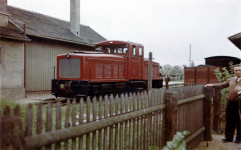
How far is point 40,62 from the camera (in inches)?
599

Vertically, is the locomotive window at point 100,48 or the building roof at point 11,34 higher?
the building roof at point 11,34

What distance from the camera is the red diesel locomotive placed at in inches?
436

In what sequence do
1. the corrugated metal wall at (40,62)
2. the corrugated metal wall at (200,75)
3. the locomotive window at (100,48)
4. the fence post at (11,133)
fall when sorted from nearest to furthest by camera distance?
the fence post at (11,133) → the locomotive window at (100,48) → the corrugated metal wall at (40,62) → the corrugated metal wall at (200,75)

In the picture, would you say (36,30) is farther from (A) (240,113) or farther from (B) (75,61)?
(A) (240,113)

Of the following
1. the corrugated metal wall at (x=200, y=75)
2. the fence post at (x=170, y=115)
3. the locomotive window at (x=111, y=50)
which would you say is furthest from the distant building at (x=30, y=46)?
the fence post at (x=170, y=115)

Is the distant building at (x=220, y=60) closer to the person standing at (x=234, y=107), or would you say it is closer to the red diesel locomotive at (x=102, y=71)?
the red diesel locomotive at (x=102, y=71)

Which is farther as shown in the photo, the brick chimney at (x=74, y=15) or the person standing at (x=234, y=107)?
the brick chimney at (x=74, y=15)

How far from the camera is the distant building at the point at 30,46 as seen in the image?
39.6 ft

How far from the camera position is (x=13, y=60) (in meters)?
12.4

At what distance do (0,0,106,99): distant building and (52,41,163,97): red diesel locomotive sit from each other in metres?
2.38

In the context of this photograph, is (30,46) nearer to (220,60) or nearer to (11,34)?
(11,34)

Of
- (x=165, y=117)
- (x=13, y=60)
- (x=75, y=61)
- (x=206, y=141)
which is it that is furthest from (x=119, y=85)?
(x=165, y=117)

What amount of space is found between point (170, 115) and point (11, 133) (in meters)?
2.67

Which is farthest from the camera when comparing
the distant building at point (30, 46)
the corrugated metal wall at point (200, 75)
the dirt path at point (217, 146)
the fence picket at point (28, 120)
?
the corrugated metal wall at point (200, 75)
